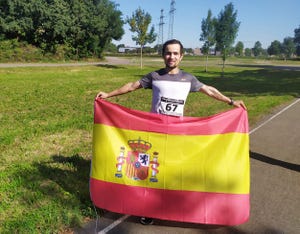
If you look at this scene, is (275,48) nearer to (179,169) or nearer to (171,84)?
(171,84)

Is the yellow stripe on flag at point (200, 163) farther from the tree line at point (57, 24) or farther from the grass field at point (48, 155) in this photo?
the tree line at point (57, 24)

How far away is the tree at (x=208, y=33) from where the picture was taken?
3450 centimetres

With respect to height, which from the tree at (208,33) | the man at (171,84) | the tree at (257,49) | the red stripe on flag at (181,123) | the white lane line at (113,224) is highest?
the tree at (257,49)

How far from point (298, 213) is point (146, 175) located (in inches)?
86.2

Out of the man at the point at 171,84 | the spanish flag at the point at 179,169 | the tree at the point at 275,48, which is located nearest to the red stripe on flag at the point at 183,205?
the spanish flag at the point at 179,169

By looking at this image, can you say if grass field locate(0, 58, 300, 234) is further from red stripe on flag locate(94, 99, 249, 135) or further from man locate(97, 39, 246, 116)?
man locate(97, 39, 246, 116)

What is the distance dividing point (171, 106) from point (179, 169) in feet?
2.54

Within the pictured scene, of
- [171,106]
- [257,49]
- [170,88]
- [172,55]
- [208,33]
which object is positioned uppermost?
[257,49]

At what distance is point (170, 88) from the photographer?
398 cm

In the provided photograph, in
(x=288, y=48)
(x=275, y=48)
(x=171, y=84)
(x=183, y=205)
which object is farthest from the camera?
(x=275, y=48)

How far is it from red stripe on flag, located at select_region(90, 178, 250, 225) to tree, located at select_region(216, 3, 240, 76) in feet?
98.6

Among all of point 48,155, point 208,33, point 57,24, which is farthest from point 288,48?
point 48,155

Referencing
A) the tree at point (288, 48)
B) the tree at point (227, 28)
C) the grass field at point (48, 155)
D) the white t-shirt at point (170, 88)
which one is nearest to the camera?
the white t-shirt at point (170, 88)

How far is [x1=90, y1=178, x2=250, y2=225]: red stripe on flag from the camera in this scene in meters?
3.77
